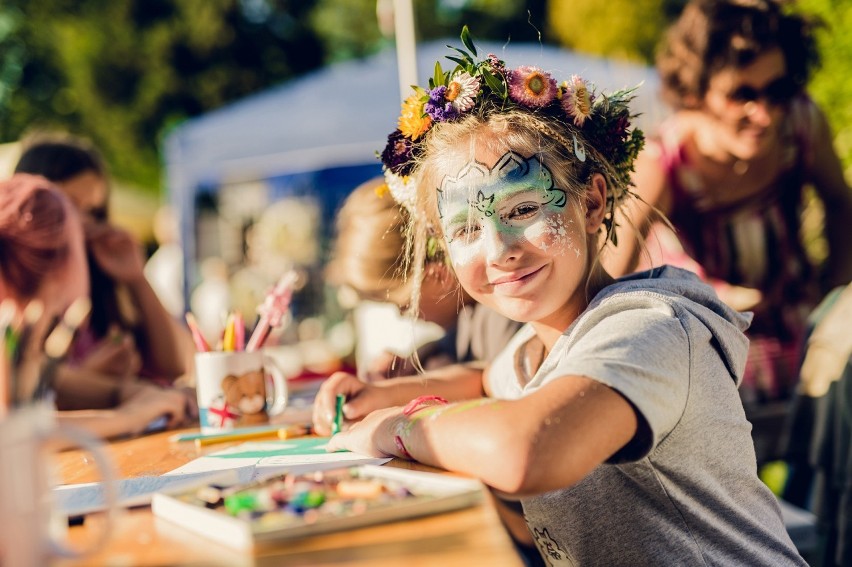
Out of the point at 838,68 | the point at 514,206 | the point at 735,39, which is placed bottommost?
the point at 514,206

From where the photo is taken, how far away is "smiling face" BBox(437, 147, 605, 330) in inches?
60.2

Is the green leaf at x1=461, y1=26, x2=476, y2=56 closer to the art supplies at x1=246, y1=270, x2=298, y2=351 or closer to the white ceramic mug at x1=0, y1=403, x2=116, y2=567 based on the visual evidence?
the art supplies at x1=246, y1=270, x2=298, y2=351

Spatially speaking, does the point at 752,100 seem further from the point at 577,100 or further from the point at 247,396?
the point at 247,396

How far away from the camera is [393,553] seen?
0.86 metres

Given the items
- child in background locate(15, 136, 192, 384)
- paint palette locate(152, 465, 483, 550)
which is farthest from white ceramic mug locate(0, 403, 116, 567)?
child in background locate(15, 136, 192, 384)

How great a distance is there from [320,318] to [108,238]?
607 centimetres

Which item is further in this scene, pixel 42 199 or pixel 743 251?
pixel 743 251

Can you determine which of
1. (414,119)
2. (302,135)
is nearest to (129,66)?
(302,135)

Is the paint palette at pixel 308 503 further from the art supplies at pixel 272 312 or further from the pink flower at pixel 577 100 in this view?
the art supplies at pixel 272 312

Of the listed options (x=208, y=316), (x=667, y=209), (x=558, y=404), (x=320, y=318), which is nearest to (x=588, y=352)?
(x=558, y=404)

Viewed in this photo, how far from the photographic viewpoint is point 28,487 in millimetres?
805

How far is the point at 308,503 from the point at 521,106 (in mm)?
857

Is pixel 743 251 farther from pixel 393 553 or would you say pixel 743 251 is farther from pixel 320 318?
pixel 320 318

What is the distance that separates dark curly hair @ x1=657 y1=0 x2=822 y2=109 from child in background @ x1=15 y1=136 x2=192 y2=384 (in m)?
2.04
